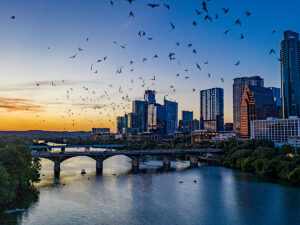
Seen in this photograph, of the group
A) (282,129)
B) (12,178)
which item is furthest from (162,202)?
(282,129)

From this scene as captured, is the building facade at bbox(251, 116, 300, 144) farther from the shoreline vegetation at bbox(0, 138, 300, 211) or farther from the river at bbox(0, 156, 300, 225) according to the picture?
the river at bbox(0, 156, 300, 225)

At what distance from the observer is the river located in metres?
45.5

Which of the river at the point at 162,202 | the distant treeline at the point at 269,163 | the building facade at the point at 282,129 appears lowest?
the river at the point at 162,202

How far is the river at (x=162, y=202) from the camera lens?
149 ft

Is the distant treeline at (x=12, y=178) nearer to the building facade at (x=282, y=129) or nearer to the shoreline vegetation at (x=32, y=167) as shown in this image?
the shoreline vegetation at (x=32, y=167)

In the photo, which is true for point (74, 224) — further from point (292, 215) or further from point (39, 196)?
point (292, 215)

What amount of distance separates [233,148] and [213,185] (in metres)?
59.2

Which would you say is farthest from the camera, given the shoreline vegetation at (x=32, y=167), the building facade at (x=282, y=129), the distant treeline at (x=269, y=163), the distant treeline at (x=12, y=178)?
the building facade at (x=282, y=129)

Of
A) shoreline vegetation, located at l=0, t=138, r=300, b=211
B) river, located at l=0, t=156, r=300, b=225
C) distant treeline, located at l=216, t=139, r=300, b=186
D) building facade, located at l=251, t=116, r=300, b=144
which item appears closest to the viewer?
river, located at l=0, t=156, r=300, b=225

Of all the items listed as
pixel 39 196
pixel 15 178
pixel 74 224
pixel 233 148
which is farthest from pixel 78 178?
pixel 233 148

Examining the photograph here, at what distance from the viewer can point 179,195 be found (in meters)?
62.1

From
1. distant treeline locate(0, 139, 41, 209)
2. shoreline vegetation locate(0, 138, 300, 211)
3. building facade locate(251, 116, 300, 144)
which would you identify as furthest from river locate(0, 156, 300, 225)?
building facade locate(251, 116, 300, 144)

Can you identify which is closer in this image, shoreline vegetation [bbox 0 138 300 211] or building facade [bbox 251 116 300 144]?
shoreline vegetation [bbox 0 138 300 211]

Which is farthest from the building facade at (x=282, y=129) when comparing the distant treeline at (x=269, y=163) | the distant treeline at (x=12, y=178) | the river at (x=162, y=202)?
the distant treeline at (x=12, y=178)
